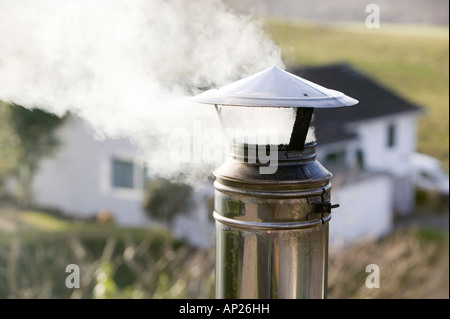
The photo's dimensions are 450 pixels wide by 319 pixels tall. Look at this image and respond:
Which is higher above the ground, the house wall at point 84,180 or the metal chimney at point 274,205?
the metal chimney at point 274,205

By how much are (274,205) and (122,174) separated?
19.3m

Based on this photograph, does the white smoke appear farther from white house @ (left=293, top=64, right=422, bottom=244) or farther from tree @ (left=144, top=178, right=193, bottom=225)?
white house @ (left=293, top=64, right=422, bottom=244)

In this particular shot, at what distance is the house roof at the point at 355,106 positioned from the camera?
2177 cm

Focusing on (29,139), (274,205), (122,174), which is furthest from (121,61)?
(122,174)

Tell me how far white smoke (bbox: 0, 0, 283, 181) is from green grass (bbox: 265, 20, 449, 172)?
28415 millimetres

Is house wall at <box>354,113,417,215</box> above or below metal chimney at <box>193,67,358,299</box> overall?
below

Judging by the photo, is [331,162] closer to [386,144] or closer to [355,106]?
[355,106]

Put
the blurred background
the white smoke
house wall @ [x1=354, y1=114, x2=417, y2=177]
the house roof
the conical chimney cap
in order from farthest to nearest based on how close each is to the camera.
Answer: house wall @ [x1=354, y1=114, x2=417, y2=177], the house roof, the blurred background, the white smoke, the conical chimney cap

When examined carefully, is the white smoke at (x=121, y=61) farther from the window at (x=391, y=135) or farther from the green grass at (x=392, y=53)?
the green grass at (x=392, y=53)

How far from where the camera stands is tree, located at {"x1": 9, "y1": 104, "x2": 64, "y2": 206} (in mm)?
19391

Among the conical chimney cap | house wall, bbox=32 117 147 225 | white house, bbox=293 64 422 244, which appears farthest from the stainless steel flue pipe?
house wall, bbox=32 117 147 225

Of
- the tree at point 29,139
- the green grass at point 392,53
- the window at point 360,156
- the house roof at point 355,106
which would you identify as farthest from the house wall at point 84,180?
the green grass at point 392,53

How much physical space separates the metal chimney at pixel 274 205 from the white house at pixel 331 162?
15.1 metres
